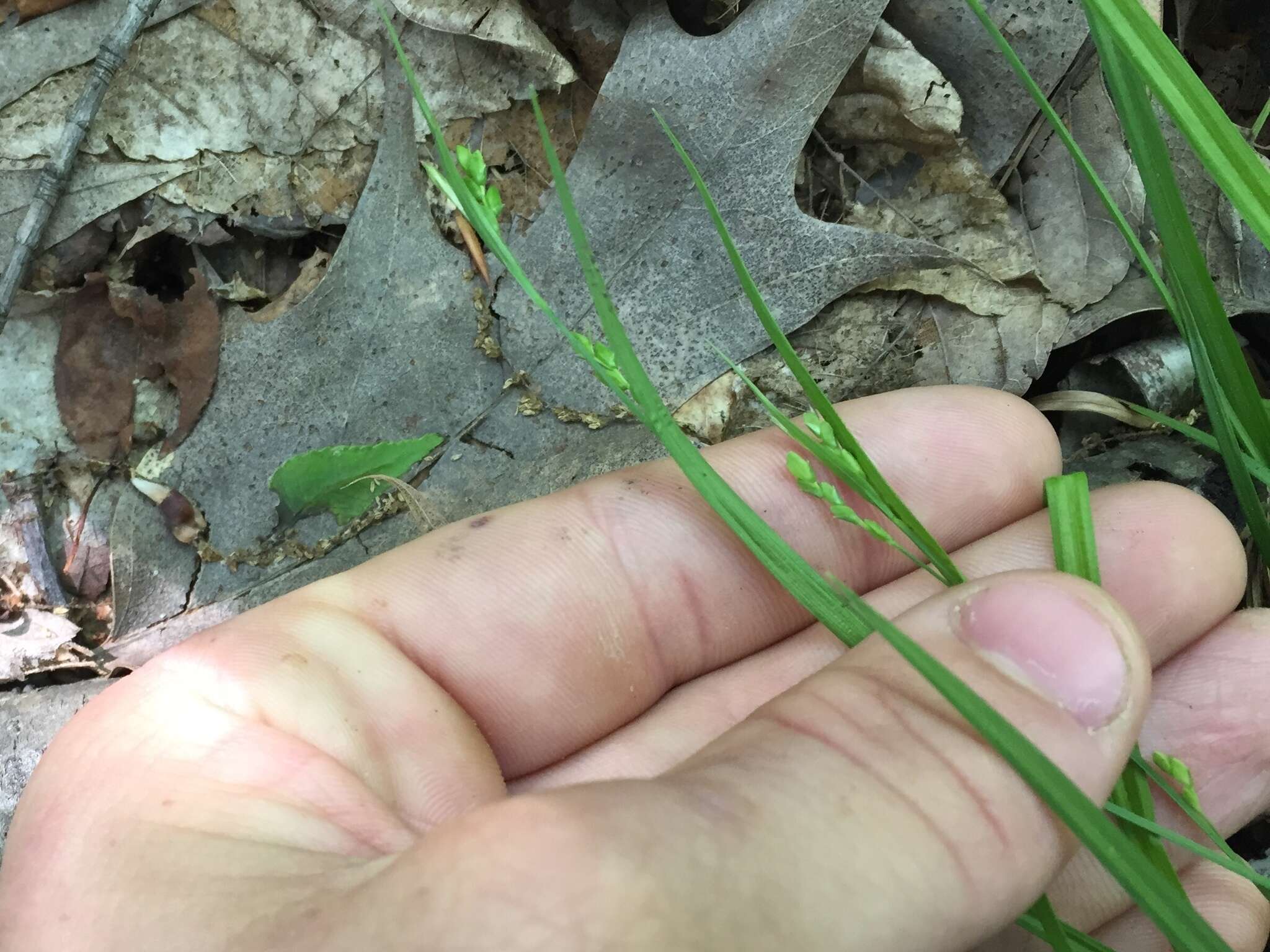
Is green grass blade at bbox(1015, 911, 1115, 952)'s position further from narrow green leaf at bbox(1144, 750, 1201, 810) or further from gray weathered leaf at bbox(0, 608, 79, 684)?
gray weathered leaf at bbox(0, 608, 79, 684)

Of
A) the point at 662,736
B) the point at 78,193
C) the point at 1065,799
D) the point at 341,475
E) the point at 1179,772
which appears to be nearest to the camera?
the point at 1065,799

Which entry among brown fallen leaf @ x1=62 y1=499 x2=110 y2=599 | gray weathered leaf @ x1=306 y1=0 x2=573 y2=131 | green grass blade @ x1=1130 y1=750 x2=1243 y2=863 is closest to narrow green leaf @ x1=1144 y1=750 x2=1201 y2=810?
green grass blade @ x1=1130 y1=750 x2=1243 y2=863

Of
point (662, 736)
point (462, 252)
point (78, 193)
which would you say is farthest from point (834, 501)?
point (78, 193)

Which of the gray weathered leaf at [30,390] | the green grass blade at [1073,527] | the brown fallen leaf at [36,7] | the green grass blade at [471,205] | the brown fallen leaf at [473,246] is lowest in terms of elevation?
the green grass blade at [1073,527]

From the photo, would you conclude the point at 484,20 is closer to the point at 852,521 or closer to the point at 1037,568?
the point at 852,521

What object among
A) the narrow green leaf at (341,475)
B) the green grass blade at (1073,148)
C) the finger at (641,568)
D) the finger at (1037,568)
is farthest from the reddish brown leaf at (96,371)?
the green grass blade at (1073,148)

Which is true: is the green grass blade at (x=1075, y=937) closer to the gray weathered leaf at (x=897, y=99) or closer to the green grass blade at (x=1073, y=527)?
the green grass blade at (x=1073, y=527)

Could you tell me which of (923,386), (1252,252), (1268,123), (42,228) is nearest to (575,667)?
(923,386)
